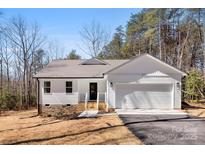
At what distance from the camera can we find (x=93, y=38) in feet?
71.7

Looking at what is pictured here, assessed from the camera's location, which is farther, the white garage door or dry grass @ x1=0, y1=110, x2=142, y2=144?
the white garage door

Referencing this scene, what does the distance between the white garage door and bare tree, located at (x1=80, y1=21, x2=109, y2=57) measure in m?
5.49

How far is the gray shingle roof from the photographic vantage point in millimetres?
17828

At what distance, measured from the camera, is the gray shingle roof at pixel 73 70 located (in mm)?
17828

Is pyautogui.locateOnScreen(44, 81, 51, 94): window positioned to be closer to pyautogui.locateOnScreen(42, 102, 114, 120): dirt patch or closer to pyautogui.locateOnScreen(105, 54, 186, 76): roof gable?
pyautogui.locateOnScreen(42, 102, 114, 120): dirt patch

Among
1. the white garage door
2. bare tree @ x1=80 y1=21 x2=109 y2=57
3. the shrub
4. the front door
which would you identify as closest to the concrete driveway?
the white garage door

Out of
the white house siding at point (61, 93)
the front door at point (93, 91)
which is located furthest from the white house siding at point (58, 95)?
the front door at point (93, 91)

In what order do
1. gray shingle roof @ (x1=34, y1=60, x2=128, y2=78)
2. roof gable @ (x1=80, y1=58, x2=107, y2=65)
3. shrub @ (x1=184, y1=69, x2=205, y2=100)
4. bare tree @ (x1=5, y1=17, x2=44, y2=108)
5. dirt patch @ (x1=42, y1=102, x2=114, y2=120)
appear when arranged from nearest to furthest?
1. dirt patch @ (x1=42, y1=102, x2=114, y2=120)
2. gray shingle roof @ (x1=34, y1=60, x2=128, y2=78)
3. shrub @ (x1=184, y1=69, x2=205, y2=100)
4. roof gable @ (x1=80, y1=58, x2=107, y2=65)
5. bare tree @ (x1=5, y1=17, x2=44, y2=108)

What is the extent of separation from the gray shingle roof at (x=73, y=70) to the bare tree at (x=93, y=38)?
2061 mm

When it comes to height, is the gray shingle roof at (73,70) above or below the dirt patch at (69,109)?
above

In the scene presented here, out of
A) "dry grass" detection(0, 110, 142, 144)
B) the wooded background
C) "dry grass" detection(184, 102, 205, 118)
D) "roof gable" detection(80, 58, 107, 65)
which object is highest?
the wooded background

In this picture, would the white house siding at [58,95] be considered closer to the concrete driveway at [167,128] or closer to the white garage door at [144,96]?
the white garage door at [144,96]

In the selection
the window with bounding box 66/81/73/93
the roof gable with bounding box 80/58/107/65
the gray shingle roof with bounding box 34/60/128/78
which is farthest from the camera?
the roof gable with bounding box 80/58/107/65
